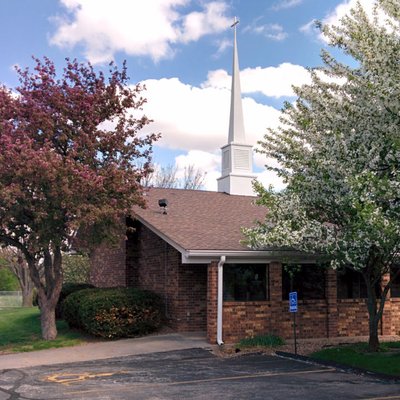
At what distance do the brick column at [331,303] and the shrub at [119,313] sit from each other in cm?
492

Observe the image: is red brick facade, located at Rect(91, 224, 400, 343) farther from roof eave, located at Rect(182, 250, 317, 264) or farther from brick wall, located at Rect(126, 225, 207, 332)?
roof eave, located at Rect(182, 250, 317, 264)

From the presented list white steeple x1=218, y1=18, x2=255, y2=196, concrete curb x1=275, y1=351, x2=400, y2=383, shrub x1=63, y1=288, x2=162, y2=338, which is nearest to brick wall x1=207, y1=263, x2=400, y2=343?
concrete curb x1=275, y1=351, x2=400, y2=383

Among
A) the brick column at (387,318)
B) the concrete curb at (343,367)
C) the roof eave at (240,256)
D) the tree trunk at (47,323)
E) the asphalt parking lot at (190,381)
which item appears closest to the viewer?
the asphalt parking lot at (190,381)

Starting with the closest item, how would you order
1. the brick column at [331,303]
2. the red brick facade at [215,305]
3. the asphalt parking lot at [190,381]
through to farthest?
the asphalt parking lot at [190,381] < the red brick facade at [215,305] < the brick column at [331,303]

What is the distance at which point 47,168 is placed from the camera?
44.1ft

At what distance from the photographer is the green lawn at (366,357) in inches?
435

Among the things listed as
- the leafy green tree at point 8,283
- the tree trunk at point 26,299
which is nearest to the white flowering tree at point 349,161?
the tree trunk at point 26,299

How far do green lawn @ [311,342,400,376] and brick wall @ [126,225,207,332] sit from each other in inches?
180

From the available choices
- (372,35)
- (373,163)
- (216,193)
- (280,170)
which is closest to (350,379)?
(373,163)

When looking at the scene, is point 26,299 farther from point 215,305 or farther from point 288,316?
point 288,316

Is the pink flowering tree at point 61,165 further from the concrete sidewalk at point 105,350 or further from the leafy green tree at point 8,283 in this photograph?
the leafy green tree at point 8,283

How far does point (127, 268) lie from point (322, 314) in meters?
7.17

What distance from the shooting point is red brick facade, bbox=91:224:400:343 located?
14.7 m

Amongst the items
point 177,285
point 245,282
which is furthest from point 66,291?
point 245,282
